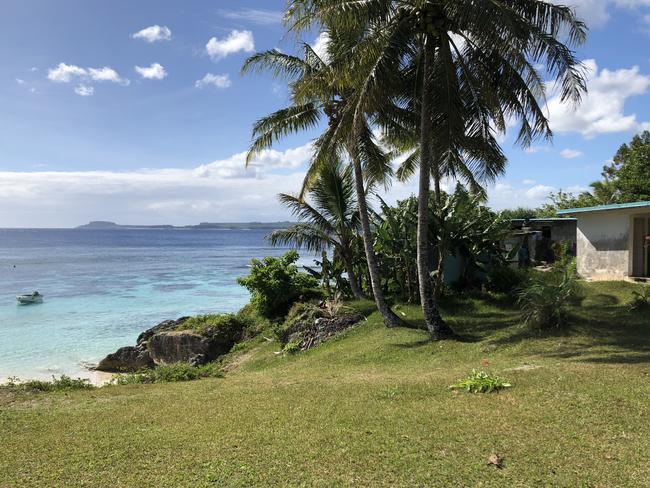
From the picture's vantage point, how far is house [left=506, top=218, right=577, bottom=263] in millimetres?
21938

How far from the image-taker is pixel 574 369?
7641mm

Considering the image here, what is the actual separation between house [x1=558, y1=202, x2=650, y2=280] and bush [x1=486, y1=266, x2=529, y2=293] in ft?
6.87

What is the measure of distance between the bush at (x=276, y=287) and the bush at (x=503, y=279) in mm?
5742

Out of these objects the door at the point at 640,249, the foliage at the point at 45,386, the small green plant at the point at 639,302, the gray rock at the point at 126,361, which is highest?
the door at the point at 640,249

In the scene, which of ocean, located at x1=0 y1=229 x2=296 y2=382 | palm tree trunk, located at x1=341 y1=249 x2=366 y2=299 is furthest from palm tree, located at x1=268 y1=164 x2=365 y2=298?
ocean, located at x1=0 y1=229 x2=296 y2=382

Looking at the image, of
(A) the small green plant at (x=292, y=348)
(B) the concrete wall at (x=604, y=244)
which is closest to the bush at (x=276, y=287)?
(A) the small green plant at (x=292, y=348)

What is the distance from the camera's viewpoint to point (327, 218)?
17094 millimetres

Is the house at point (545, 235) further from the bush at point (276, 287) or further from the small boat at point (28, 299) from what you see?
the small boat at point (28, 299)

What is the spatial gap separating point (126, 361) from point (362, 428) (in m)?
14.4

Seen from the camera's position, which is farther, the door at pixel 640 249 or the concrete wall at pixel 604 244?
the concrete wall at pixel 604 244

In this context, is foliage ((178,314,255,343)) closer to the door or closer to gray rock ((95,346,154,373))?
gray rock ((95,346,154,373))

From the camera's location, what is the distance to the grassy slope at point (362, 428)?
451 centimetres

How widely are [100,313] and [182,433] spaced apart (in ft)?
82.9

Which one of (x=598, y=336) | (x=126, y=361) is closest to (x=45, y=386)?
(x=126, y=361)
